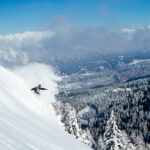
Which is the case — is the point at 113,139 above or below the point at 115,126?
below

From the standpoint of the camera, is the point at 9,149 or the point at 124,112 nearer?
the point at 9,149

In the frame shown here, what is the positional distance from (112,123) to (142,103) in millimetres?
109213

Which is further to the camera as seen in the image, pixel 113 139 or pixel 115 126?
pixel 115 126

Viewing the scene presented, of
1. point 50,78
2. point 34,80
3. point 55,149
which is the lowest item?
point 55,149

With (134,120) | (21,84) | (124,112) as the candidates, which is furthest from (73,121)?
(124,112)

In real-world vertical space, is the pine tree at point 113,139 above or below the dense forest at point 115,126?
below

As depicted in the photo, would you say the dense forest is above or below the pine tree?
above

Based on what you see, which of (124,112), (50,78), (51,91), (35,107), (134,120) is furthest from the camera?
(124,112)

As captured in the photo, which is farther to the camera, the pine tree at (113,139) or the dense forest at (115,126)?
the dense forest at (115,126)

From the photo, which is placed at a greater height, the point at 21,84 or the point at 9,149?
the point at 21,84

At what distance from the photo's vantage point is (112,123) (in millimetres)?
28047

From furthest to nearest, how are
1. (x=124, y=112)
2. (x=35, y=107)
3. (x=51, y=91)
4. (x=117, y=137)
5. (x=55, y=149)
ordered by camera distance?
(x=124, y=112), (x=51, y=91), (x=117, y=137), (x=35, y=107), (x=55, y=149)

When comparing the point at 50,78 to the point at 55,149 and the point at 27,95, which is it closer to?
the point at 27,95

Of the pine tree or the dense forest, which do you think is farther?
the dense forest
